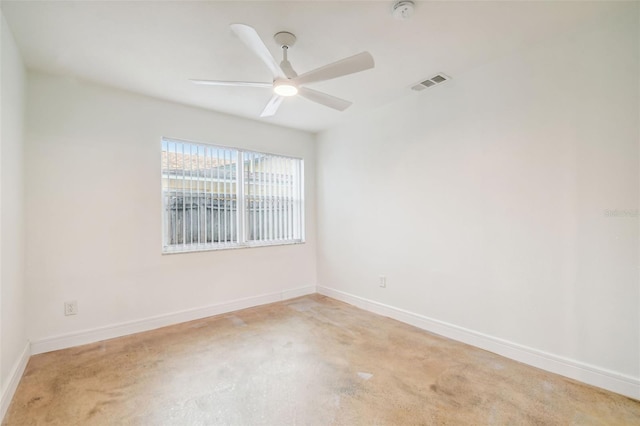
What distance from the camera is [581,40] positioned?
6.86 ft

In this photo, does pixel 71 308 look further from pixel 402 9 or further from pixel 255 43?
pixel 402 9

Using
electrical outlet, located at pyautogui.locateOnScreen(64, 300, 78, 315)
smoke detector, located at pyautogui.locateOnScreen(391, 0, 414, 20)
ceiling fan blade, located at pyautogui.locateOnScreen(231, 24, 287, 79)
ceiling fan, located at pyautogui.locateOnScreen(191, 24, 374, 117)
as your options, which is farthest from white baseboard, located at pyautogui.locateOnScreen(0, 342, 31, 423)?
smoke detector, located at pyautogui.locateOnScreen(391, 0, 414, 20)

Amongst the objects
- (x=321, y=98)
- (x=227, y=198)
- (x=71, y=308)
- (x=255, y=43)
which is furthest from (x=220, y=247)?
(x=255, y=43)

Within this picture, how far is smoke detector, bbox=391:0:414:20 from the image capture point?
178cm

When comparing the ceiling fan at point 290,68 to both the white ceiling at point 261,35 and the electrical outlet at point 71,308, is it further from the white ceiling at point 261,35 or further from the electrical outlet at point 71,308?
the electrical outlet at point 71,308

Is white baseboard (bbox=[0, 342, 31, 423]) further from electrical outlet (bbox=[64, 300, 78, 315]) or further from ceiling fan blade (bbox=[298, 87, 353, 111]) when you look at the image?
ceiling fan blade (bbox=[298, 87, 353, 111])

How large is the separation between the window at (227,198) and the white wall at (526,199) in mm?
→ 1399

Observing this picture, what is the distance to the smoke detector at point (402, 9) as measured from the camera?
1.78 m

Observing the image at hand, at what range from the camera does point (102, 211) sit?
287cm

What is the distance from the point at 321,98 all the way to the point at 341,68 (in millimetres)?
454

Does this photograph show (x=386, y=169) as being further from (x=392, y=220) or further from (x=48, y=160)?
(x=48, y=160)

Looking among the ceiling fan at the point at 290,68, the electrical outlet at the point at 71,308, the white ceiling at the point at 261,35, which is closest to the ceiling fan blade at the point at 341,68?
the ceiling fan at the point at 290,68

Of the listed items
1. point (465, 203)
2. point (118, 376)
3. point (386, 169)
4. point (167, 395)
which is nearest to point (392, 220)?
point (386, 169)

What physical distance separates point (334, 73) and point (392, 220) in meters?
1.92
